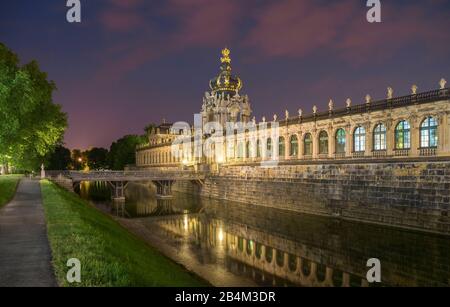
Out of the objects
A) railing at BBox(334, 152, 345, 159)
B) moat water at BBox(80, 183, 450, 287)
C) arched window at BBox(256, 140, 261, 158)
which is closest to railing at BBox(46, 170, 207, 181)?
arched window at BBox(256, 140, 261, 158)

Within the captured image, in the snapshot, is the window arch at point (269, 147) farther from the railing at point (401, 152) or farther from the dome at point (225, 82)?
the dome at point (225, 82)

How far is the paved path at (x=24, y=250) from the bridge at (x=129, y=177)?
39358 mm

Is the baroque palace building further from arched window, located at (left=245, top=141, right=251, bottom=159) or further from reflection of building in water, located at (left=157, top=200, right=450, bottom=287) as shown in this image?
reflection of building in water, located at (left=157, top=200, right=450, bottom=287)

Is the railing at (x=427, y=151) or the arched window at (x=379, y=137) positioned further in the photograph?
the arched window at (x=379, y=137)

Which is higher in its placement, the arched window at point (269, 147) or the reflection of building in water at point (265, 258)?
the arched window at point (269, 147)

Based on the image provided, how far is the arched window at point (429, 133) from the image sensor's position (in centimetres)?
3719

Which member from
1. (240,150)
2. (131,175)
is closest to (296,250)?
(240,150)

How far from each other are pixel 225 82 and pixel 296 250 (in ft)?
245

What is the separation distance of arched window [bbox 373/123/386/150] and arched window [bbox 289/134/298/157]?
47.3 feet

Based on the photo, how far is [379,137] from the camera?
1713 inches

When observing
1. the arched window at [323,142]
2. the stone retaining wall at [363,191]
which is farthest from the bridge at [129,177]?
the arched window at [323,142]

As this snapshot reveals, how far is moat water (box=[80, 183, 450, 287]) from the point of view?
24438 mm

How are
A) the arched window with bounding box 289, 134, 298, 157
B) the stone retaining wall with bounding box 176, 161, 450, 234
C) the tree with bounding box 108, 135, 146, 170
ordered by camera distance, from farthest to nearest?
1. the tree with bounding box 108, 135, 146, 170
2. the arched window with bounding box 289, 134, 298, 157
3. the stone retaining wall with bounding box 176, 161, 450, 234
